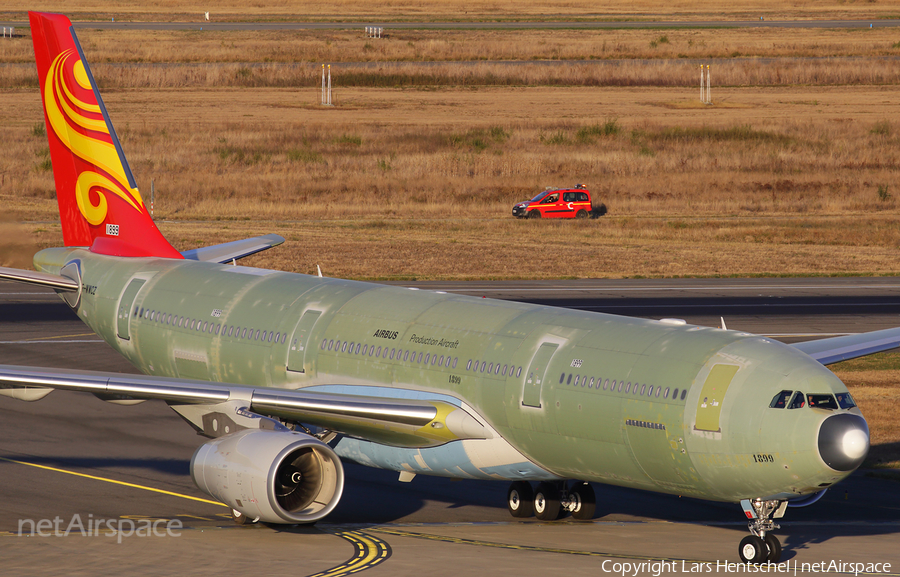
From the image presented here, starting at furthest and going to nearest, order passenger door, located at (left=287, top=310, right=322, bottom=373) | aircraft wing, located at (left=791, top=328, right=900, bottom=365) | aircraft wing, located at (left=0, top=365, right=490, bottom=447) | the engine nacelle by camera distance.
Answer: passenger door, located at (left=287, top=310, right=322, bottom=373)
aircraft wing, located at (left=791, top=328, right=900, bottom=365)
aircraft wing, located at (left=0, top=365, right=490, bottom=447)
the engine nacelle

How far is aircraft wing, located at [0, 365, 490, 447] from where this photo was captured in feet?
74.3

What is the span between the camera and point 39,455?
100 feet

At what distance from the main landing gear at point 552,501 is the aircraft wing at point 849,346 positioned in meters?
5.93

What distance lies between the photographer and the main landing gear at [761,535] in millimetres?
20188

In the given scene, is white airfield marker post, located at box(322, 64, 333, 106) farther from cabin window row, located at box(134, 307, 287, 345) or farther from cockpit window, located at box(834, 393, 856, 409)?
cockpit window, located at box(834, 393, 856, 409)

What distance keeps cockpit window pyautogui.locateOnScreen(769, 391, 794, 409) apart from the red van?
66.9 m

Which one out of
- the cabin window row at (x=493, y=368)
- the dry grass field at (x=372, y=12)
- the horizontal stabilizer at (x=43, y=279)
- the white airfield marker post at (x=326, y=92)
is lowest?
the cabin window row at (x=493, y=368)

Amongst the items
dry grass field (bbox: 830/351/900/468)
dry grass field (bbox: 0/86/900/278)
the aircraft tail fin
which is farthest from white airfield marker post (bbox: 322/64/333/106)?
the aircraft tail fin

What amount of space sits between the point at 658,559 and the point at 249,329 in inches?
477

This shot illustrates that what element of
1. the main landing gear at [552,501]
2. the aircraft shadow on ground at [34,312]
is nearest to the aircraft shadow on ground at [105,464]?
the main landing gear at [552,501]

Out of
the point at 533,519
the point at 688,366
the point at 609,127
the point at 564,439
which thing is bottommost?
the point at 533,519

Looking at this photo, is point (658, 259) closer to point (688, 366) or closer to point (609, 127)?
point (609, 127)

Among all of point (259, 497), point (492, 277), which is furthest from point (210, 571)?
point (492, 277)

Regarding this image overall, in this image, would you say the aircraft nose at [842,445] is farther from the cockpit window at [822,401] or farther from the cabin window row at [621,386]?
the cabin window row at [621,386]
